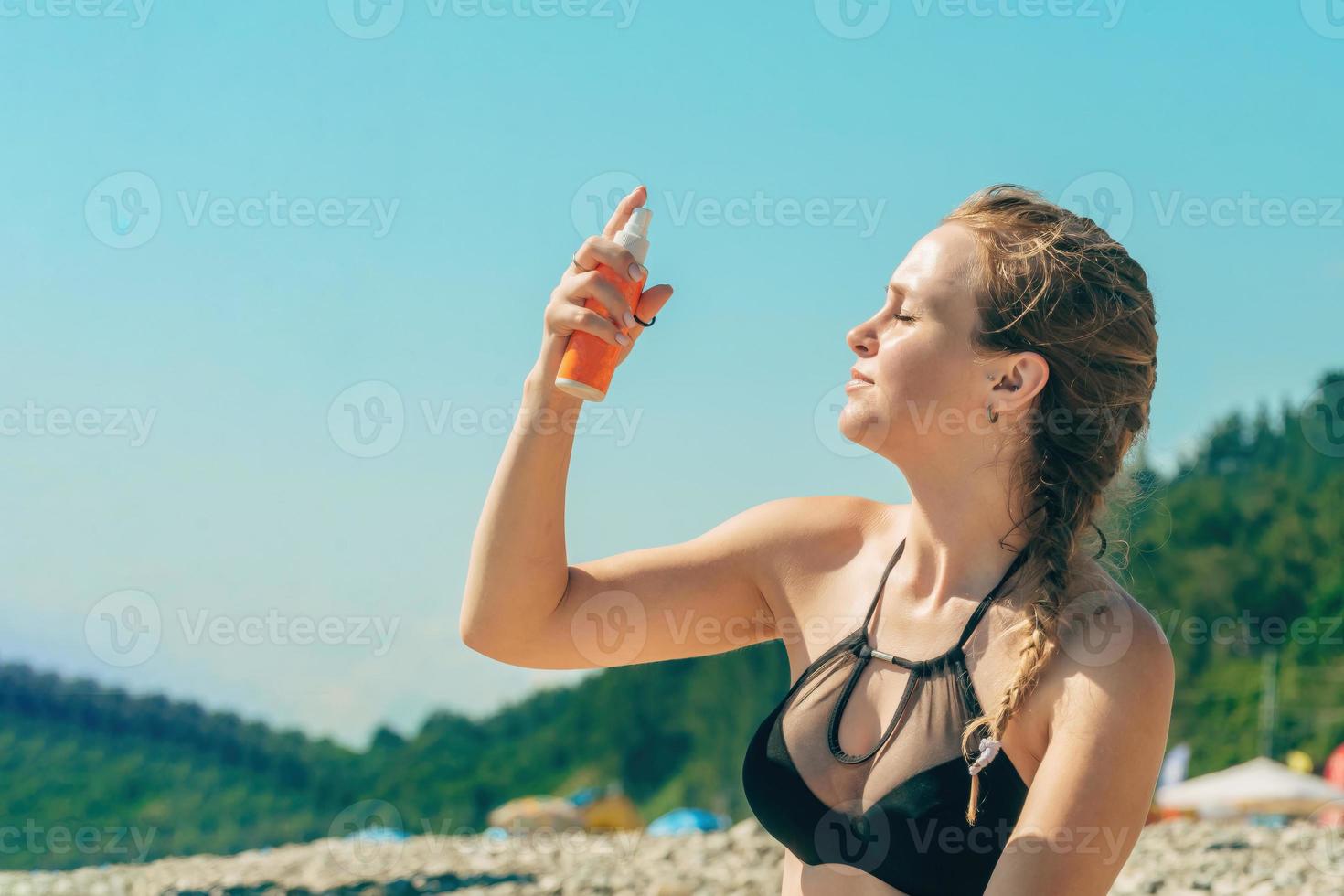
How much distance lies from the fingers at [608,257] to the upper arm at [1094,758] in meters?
1.22

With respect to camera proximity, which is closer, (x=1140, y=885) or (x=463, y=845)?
(x=1140, y=885)

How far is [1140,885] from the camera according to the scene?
7438 millimetres

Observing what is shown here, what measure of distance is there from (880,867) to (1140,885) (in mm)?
5308

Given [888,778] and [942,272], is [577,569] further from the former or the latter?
[942,272]

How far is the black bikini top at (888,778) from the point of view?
2787mm

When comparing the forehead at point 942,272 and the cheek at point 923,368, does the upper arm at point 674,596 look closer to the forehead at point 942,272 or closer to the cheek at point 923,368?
the cheek at point 923,368

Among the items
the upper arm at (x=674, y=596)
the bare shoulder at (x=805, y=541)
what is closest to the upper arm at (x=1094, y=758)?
the bare shoulder at (x=805, y=541)

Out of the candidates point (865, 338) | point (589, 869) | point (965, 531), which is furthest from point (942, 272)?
point (589, 869)

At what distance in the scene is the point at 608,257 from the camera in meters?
2.88

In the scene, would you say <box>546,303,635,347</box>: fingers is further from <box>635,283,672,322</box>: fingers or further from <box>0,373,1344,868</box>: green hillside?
<box>0,373,1344,868</box>: green hillside

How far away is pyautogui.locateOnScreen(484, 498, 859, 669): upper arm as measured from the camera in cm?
317

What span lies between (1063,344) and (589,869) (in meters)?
5.78

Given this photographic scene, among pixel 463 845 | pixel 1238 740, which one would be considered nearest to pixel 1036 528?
pixel 463 845

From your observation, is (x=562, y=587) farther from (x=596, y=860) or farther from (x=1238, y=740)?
(x=1238, y=740)
